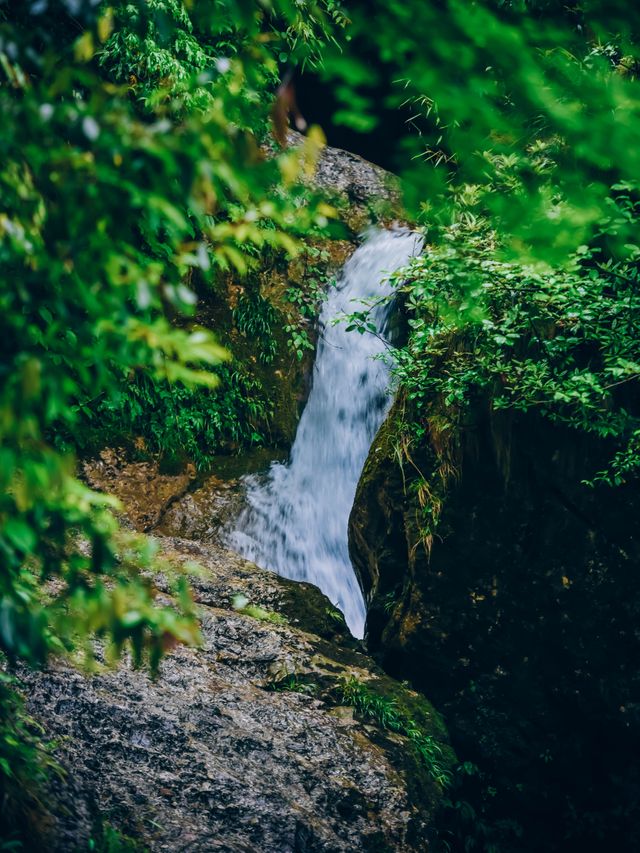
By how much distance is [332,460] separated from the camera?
344 inches

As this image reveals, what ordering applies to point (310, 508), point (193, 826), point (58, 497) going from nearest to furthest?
point (58, 497) < point (193, 826) < point (310, 508)

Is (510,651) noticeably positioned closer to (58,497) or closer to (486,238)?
(486,238)

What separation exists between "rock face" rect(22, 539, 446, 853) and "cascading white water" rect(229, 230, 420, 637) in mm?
2420

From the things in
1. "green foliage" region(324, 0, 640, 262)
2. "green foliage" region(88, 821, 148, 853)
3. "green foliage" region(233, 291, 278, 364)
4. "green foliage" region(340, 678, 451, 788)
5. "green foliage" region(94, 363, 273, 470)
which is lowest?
"green foliage" region(88, 821, 148, 853)

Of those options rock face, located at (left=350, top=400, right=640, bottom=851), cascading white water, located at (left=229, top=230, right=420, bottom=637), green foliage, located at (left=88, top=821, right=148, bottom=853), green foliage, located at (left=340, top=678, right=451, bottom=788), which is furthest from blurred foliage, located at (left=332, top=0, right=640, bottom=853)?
green foliage, located at (left=88, top=821, right=148, bottom=853)

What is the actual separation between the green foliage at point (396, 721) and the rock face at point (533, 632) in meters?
0.47

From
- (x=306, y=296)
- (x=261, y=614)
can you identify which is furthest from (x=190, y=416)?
(x=261, y=614)

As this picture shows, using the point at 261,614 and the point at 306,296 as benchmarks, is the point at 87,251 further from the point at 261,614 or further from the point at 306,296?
the point at 306,296

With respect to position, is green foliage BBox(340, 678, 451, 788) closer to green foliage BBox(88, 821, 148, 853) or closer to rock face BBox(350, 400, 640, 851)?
rock face BBox(350, 400, 640, 851)

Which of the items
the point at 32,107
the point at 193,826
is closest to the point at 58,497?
the point at 32,107

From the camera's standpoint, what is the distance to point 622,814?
16.9 feet

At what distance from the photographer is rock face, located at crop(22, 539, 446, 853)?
3.51m

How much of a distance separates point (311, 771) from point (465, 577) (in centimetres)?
218

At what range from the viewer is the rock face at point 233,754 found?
3.51m
